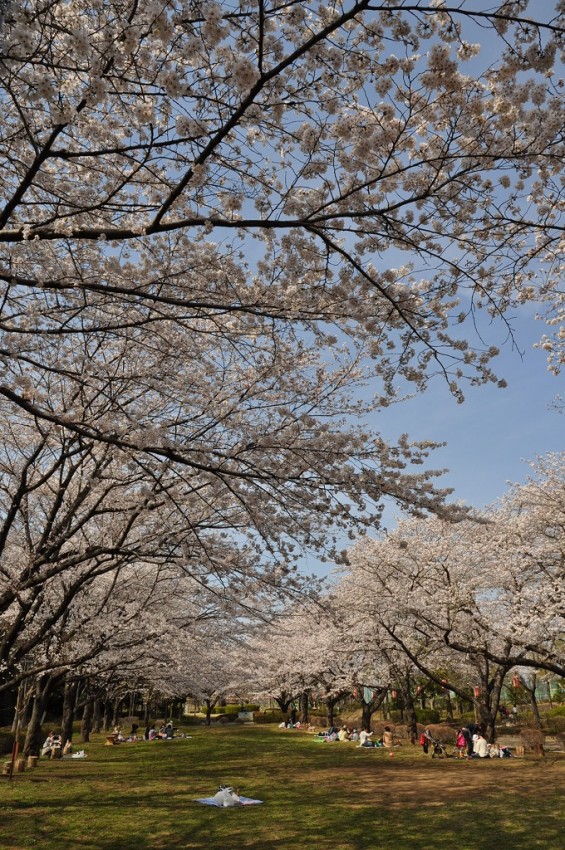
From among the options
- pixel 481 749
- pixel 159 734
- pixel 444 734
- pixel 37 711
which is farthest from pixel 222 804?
pixel 159 734

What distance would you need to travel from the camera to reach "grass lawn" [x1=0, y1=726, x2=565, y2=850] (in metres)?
7.83

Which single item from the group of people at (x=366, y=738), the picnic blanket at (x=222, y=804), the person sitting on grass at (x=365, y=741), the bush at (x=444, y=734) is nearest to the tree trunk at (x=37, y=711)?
the picnic blanket at (x=222, y=804)

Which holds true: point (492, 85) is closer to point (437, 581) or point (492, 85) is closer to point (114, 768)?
point (437, 581)

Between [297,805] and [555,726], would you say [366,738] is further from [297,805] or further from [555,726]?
[297,805]

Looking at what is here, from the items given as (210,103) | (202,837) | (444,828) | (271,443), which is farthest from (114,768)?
(210,103)

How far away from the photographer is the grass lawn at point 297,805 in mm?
7832

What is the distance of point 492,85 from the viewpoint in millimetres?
3533

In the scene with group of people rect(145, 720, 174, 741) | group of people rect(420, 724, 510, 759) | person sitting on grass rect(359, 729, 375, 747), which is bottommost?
group of people rect(145, 720, 174, 741)

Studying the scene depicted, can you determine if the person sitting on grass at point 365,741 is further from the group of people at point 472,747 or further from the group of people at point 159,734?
the group of people at point 159,734

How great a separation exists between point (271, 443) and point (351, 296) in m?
1.65

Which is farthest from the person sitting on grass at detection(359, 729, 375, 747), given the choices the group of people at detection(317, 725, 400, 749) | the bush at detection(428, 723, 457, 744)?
the bush at detection(428, 723, 457, 744)

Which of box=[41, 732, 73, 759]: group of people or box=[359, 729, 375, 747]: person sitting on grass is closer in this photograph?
box=[41, 732, 73, 759]: group of people

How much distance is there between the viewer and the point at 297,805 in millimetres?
10414

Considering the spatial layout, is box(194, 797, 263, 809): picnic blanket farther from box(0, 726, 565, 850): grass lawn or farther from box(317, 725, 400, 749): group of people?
box(317, 725, 400, 749): group of people
